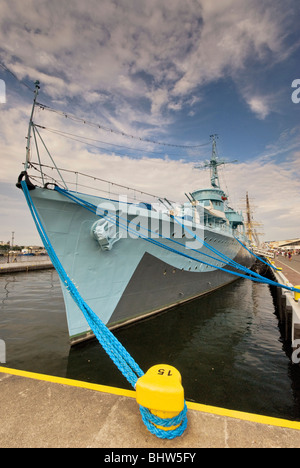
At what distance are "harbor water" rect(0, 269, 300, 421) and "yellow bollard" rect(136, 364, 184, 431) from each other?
3.18 meters

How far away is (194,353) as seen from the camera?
648 centimetres

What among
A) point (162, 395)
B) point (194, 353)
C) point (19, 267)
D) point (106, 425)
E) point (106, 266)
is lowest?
point (194, 353)

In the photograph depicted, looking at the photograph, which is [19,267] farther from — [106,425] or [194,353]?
[106,425]

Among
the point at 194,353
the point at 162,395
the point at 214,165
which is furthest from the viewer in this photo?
the point at 214,165

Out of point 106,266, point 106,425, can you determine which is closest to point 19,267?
point 106,266

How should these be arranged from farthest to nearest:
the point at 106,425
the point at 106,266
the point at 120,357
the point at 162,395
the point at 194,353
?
the point at 106,266 → the point at 194,353 → the point at 120,357 → the point at 106,425 → the point at 162,395

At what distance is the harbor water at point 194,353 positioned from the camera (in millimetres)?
4680

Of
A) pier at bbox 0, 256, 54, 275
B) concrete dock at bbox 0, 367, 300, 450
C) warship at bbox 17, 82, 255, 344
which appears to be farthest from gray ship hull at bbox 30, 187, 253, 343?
pier at bbox 0, 256, 54, 275

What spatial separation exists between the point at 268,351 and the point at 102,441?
268 inches

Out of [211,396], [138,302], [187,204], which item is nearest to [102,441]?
[211,396]

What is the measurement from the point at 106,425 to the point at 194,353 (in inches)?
202

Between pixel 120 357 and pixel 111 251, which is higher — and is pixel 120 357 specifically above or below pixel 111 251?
below
